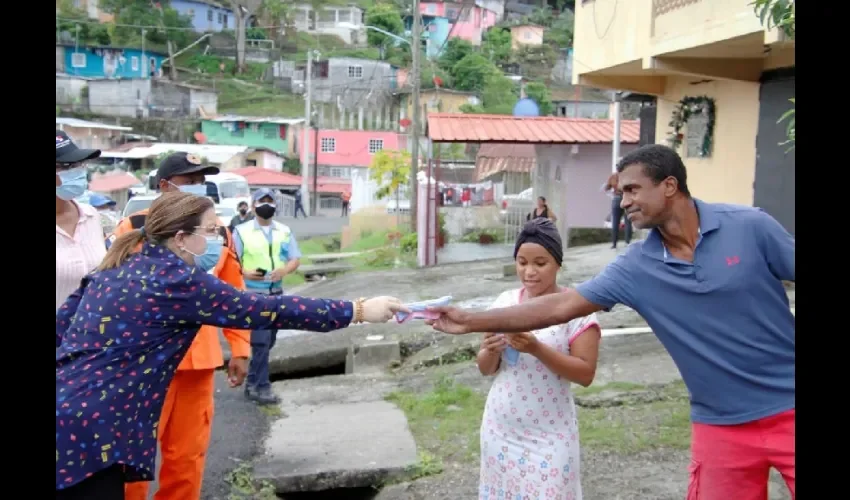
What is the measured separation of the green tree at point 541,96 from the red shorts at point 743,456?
158ft

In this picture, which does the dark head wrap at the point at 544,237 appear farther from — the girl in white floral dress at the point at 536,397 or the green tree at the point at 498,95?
the green tree at the point at 498,95

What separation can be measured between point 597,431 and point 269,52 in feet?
226

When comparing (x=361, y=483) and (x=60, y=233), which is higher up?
(x=60, y=233)

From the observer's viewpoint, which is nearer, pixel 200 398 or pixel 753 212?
pixel 753 212

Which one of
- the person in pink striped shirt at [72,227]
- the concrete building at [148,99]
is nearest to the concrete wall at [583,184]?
the person in pink striped shirt at [72,227]

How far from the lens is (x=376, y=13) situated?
210ft

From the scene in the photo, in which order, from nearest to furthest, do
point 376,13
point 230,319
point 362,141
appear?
1. point 230,319
2. point 362,141
3. point 376,13

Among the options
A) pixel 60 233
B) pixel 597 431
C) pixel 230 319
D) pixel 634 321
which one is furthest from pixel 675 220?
pixel 634 321

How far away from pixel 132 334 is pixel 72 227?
4.21ft

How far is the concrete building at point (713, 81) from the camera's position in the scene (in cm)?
1052

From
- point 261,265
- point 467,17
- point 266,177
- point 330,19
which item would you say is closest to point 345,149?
point 266,177

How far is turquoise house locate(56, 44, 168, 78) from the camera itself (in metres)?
63.0

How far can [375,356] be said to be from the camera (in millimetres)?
10008

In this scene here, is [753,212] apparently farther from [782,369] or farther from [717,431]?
[717,431]
